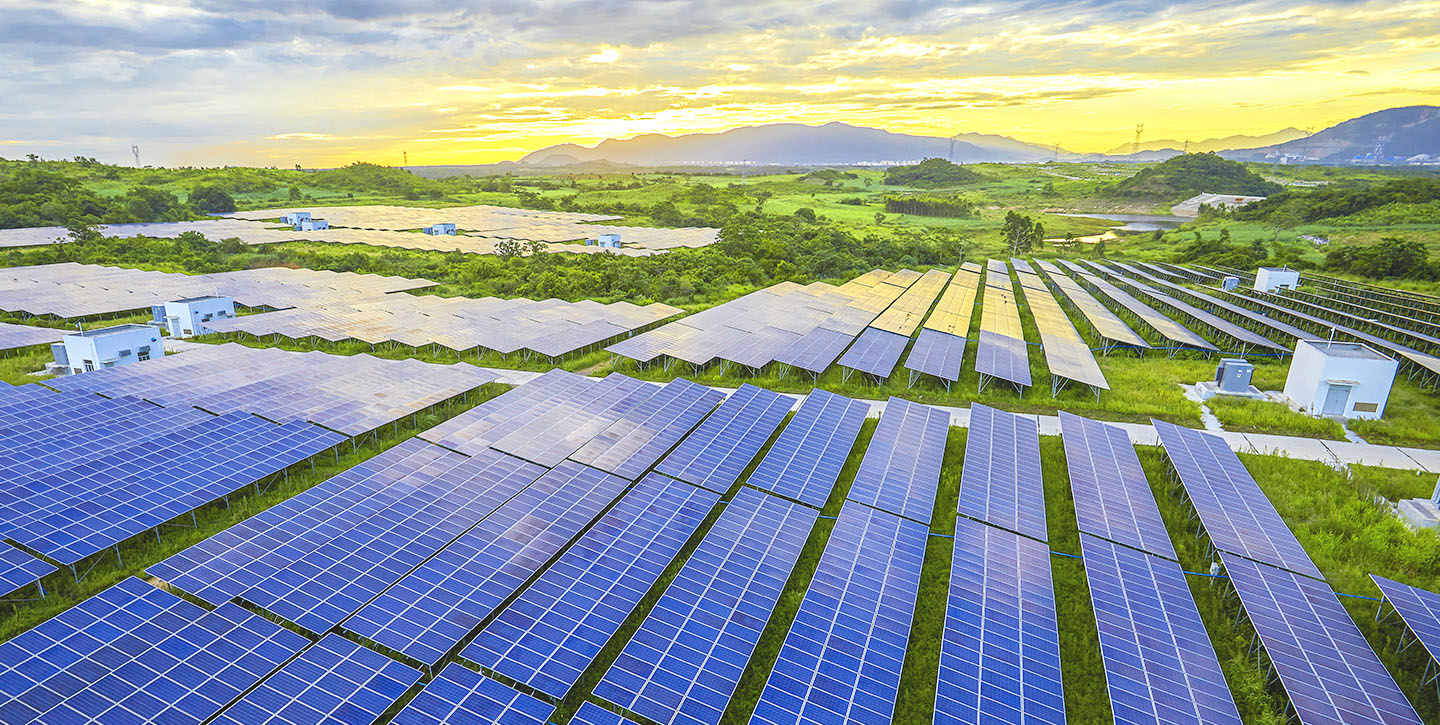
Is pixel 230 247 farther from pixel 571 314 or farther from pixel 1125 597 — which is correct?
pixel 1125 597

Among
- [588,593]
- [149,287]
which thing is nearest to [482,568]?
[588,593]

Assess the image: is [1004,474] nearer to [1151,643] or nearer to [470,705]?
[1151,643]

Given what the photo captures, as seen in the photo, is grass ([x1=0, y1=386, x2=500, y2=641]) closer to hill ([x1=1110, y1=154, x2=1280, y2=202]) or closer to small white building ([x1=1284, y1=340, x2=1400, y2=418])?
small white building ([x1=1284, y1=340, x2=1400, y2=418])

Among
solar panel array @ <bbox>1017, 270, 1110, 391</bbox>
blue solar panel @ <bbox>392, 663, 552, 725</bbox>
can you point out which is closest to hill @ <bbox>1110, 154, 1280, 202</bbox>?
solar panel array @ <bbox>1017, 270, 1110, 391</bbox>

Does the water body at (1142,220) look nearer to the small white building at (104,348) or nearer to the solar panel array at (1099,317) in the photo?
the solar panel array at (1099,317)

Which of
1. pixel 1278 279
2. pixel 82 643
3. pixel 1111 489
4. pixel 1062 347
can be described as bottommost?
pixel 82 643
